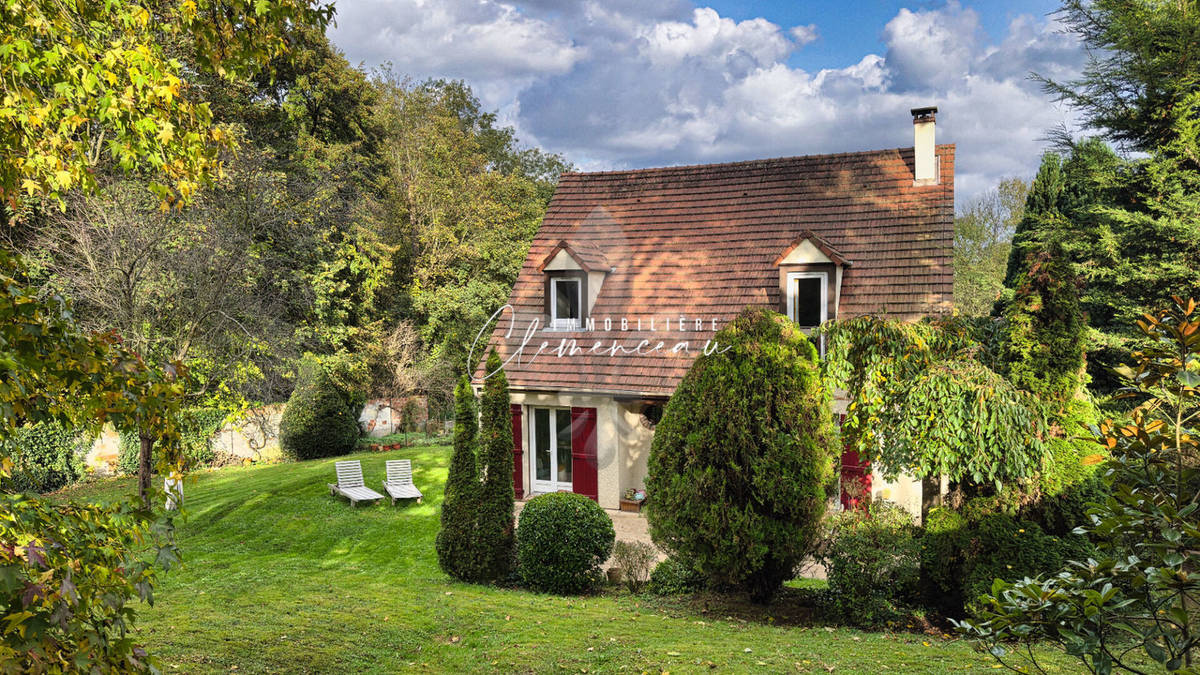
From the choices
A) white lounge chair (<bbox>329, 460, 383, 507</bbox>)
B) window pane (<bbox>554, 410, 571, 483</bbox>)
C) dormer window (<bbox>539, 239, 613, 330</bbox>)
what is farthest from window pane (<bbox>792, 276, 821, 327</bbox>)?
white lounge chair (<bbox>329, 460, 383, 507</bbox>)

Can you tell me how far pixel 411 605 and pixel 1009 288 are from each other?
1994 cm

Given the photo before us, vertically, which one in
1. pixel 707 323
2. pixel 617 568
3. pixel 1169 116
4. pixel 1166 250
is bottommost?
pixel 617 568

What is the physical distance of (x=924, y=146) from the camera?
15227 mm

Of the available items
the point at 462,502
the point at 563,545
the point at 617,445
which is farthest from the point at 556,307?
the point at 563,545

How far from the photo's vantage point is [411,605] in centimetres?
923

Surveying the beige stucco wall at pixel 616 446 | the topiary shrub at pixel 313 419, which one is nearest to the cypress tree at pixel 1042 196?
the beige stucco wall at pixel 616 446

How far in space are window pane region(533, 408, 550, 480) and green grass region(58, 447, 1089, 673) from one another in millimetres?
3347

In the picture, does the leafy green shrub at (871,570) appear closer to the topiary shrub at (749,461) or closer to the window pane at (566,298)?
the topiary shrub at (749,461)

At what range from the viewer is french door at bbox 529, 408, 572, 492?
52.1ft

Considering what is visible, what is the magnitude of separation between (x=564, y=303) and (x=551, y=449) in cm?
345

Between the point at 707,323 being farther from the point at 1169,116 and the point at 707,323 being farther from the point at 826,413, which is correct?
the point at 1169,116

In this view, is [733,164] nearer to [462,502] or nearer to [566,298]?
[566,298]

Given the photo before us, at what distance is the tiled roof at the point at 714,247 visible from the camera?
47.8ft

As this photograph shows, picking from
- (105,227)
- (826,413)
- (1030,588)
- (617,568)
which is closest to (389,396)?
Answer: (105,227)
